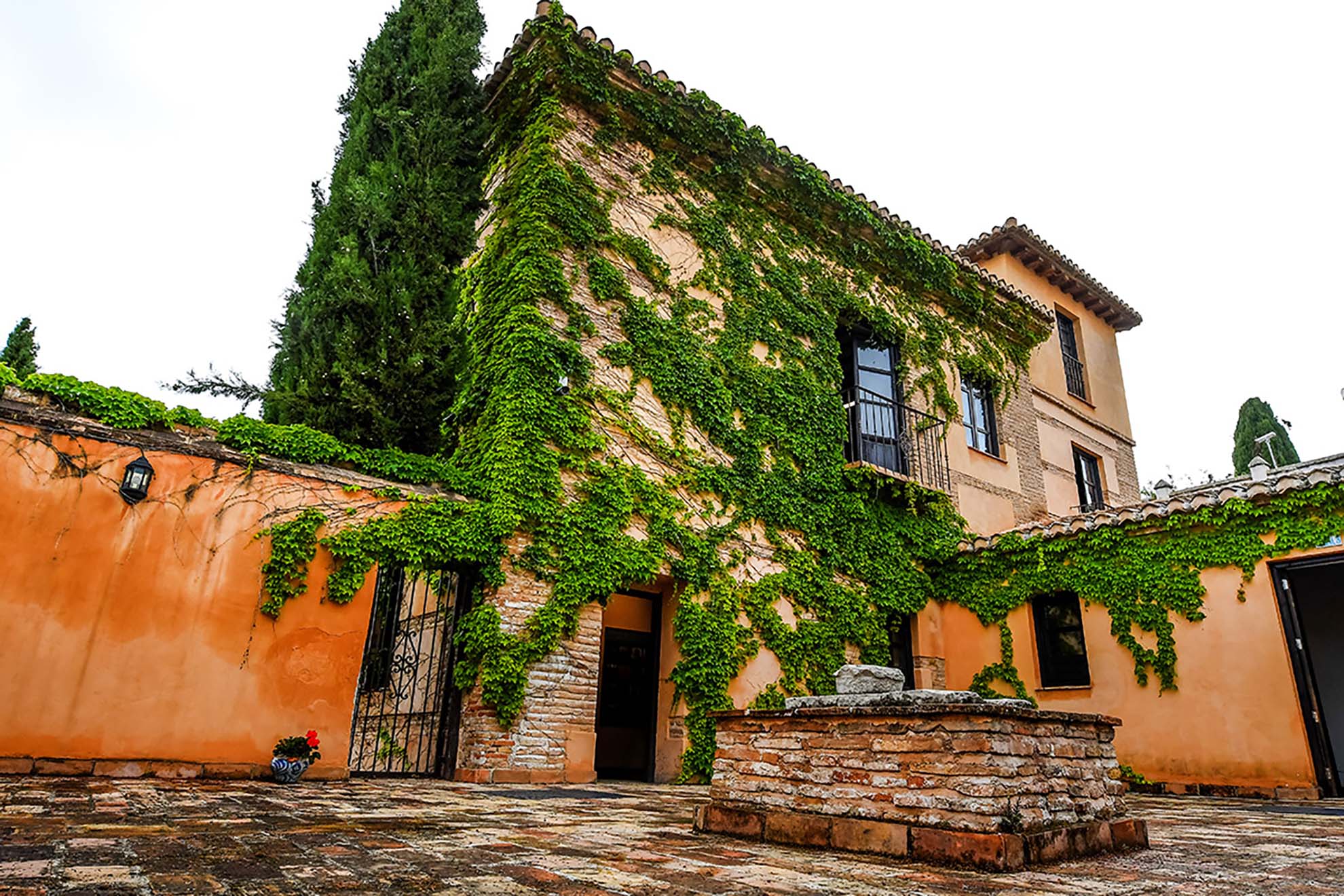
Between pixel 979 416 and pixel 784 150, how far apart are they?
619 cm

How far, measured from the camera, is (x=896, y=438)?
12.5 m

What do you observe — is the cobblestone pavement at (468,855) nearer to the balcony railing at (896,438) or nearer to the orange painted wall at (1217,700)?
the orange painted wall at (1217,700)

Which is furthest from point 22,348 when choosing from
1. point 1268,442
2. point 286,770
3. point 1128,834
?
point 1268,442

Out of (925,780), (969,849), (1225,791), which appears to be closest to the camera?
(969,849)

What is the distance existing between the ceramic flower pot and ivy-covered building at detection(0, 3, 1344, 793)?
1.04ft

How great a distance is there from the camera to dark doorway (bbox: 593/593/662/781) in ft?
32.4

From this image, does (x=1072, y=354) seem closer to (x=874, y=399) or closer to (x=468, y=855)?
(x=874, y=399)

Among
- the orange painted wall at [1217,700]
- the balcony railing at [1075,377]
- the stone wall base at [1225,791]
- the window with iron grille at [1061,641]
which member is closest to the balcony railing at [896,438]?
the window with iron grille at [1061,641]

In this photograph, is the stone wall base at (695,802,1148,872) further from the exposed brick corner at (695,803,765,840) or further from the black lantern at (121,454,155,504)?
the black lantern at (121,454,155,504)

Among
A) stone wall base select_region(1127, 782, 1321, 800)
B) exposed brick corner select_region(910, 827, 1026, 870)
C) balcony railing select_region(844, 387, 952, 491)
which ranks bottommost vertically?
stone wall base select_region(1127, 782, 1321, 800)

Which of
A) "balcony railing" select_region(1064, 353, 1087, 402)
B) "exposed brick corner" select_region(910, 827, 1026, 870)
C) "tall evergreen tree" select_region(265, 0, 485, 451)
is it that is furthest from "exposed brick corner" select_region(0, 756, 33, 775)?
"balcony railing" select_region(1064, 353, 1087, 402)

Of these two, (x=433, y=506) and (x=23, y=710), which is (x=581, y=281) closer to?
(x=433, y=506)

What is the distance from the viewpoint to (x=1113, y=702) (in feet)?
32.1

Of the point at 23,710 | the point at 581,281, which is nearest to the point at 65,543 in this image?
the point at 23,710
